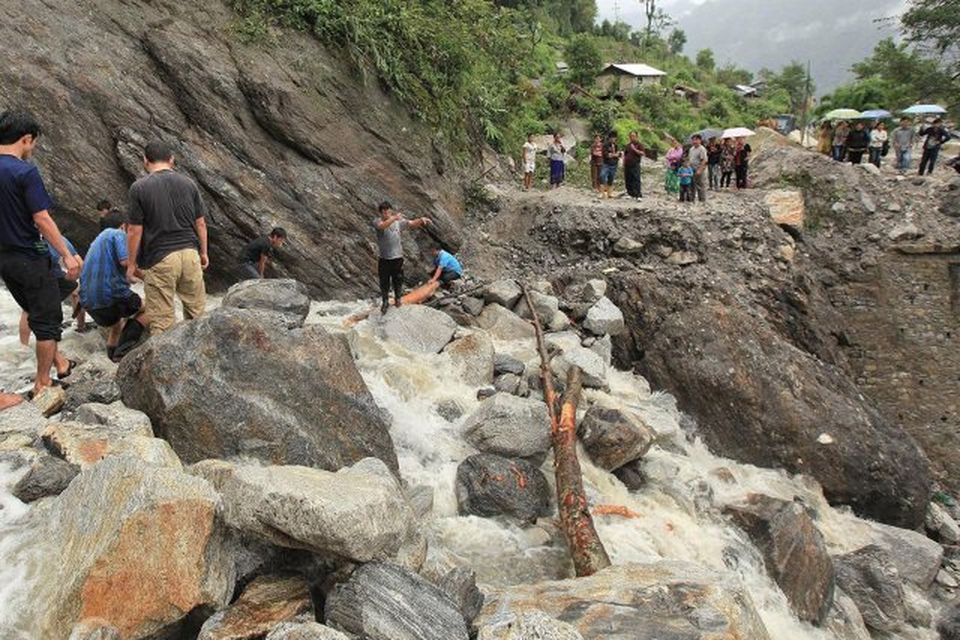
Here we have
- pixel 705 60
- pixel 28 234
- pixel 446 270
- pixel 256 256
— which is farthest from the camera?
pixel 705 60

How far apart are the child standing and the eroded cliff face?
7.60 meters

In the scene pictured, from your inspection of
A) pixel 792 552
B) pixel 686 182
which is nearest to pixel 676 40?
pixel 686 182

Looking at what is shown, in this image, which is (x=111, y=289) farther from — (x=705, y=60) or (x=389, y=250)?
(x=705, y=60)

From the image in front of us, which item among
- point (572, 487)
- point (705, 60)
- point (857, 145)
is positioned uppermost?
point (705, 60)

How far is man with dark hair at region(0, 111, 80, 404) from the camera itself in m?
5.43

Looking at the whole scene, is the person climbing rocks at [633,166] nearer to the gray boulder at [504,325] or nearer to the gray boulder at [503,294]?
the gray boulder at [503,294]

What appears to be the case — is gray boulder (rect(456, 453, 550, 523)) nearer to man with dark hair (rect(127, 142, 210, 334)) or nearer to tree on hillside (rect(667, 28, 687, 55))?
man with dark hair (rect(127, 142, 210, 334))

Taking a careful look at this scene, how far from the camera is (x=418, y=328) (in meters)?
10.8

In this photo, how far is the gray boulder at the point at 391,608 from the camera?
13.6ft

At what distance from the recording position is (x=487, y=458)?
7.85 metres

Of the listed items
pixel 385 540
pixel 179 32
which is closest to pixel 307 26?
pixel 179 32

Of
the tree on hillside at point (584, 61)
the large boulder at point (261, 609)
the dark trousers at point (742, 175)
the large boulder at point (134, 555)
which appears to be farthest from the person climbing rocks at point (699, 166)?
the tree on hillside at point (584, 61)

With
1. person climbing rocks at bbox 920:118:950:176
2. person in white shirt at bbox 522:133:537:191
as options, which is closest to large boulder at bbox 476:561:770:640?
person in white shirt at bbox 522:133:537:191

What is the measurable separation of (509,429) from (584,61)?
111ft
